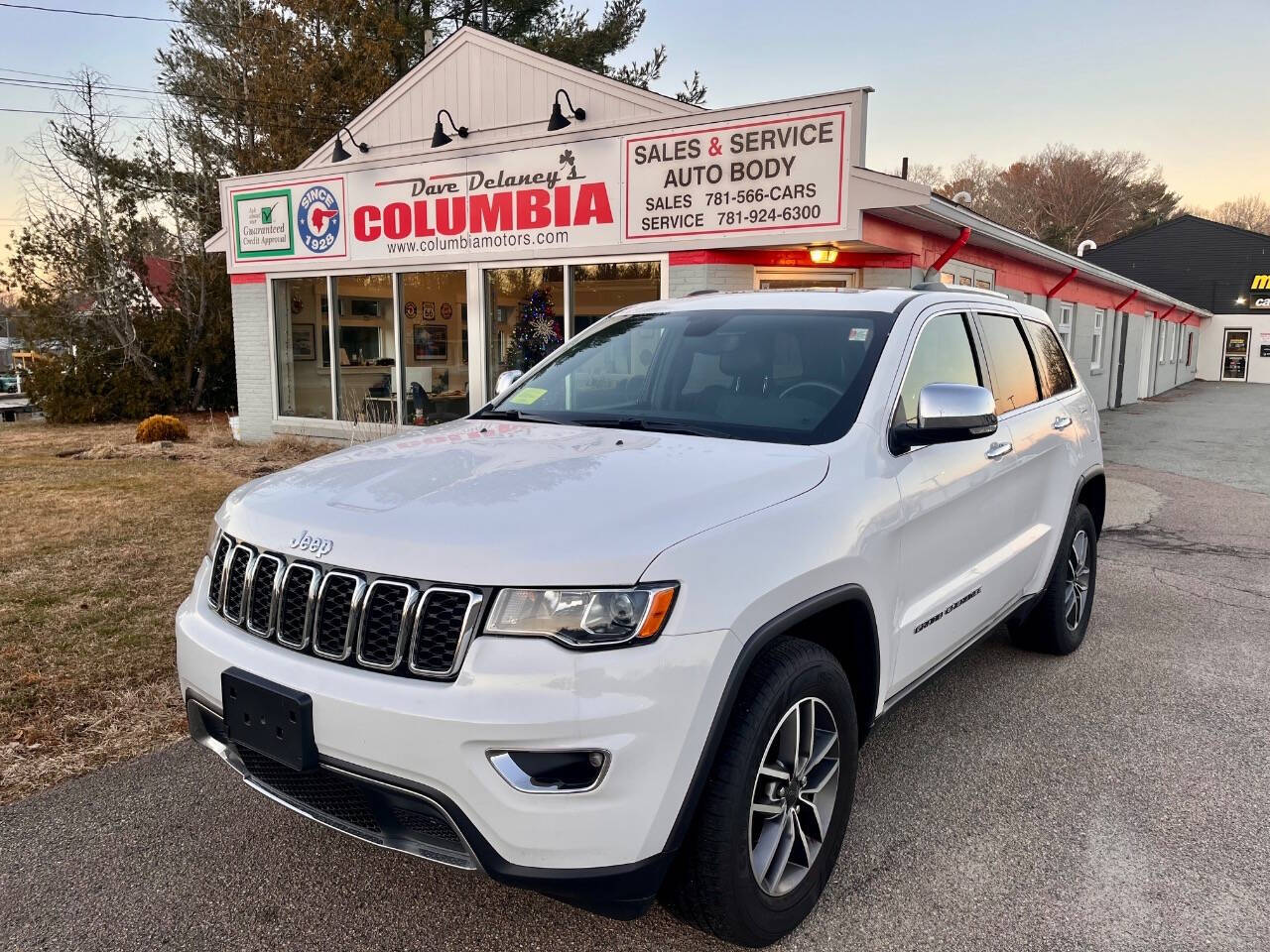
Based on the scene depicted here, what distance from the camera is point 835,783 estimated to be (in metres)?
2.72

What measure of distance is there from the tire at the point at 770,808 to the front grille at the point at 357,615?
719mm

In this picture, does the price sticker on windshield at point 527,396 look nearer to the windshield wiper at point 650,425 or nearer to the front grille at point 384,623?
the windshield wiper at point 650,425

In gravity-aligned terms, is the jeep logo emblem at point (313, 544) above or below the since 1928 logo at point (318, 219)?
below

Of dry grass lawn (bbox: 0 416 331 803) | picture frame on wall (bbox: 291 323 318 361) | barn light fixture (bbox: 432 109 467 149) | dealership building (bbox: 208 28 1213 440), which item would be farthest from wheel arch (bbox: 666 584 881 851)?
picture frame on wall (bbox: 291 323 318 361)

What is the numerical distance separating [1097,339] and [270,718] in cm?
2357

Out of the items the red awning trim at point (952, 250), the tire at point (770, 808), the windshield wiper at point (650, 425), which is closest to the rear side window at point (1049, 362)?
the windshield wiper at point (650, 425)

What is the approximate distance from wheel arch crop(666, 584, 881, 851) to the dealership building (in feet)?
24.7

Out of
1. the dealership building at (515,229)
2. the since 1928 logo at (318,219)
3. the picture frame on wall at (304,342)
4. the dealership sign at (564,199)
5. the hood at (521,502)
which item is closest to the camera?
the hood at (521,502)

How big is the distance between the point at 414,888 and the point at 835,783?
130 centimetres

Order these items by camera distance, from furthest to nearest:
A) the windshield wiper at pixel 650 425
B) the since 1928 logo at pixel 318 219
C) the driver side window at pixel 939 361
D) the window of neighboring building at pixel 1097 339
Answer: the window of neighboring building at pixel 1097 339 < the since 1928 logo at pixel 318 219 < the driver side window at pixel 939 361 < the windshield wiper at pixel 650 425

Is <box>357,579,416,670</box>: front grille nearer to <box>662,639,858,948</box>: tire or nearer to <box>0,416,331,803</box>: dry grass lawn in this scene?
<box>662,639,858,948</box>: tire

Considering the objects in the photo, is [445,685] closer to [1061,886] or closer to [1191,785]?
[1061,886]

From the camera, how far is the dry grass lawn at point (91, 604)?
Answer: 387cm

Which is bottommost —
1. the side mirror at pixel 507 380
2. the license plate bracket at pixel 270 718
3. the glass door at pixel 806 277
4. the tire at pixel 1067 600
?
the tire at pixel 1067 600
